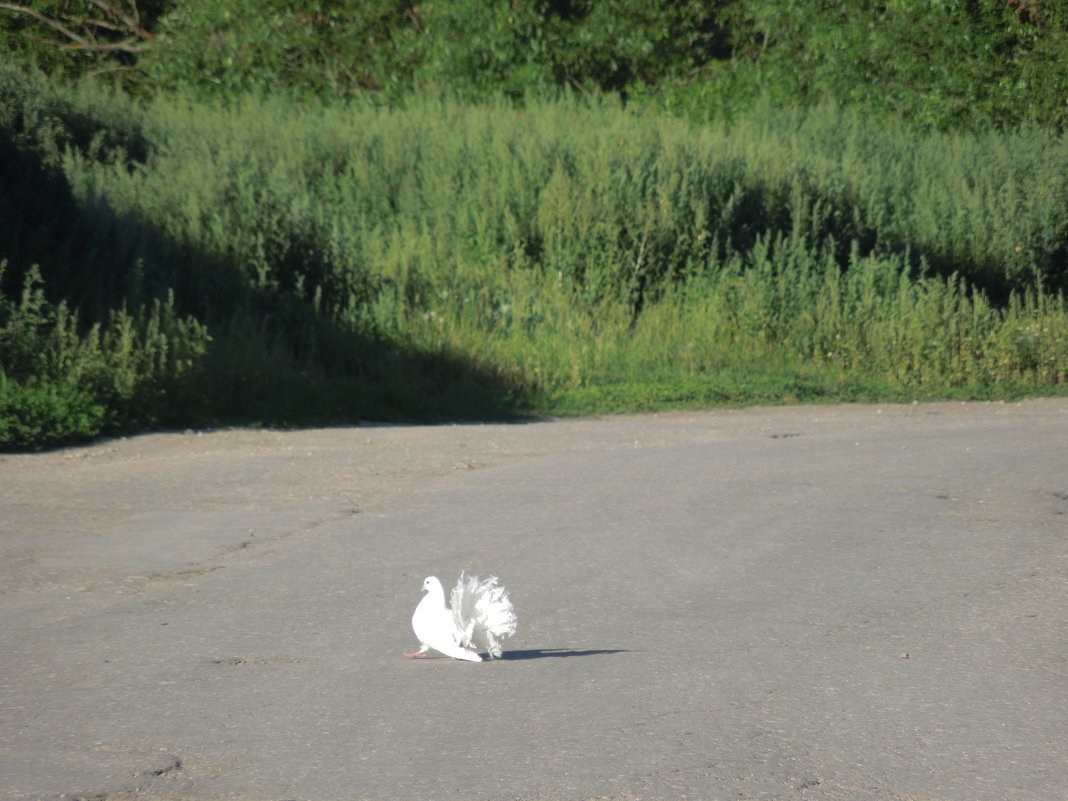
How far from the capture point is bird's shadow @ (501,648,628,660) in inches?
223

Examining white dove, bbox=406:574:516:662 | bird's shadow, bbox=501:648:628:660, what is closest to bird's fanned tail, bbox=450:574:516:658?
white dove, bbox=406:574:516:662

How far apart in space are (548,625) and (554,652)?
474mm

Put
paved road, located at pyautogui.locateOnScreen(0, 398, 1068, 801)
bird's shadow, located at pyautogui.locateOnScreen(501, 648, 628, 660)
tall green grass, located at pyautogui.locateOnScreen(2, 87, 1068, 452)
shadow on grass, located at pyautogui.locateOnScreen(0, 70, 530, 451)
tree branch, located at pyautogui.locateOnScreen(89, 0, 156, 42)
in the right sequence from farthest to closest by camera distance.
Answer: tree branch, located at pyautogui.locateOnScreen(89, 0, 156, 42) → tall green grass, located at pyautogui.locateOnScreen(2, 87, 1068, 452) → shadow on grass, located at pyautogui.locateOnScreen(0, 70, 530, 451) → bird's shadow, located at pyautogui.locateOnScreen(501, 648, 628, 660) → paved road, located at pyautogui.locateOnScreen(0, 398, 1068, 801)

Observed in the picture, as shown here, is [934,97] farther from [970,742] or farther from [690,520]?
[970,742]

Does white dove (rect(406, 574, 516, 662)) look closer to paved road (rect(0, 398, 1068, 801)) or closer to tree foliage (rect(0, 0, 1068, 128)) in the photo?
paved road (rect(0, 398, 1068, 801))

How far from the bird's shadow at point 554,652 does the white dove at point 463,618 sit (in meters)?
0.31

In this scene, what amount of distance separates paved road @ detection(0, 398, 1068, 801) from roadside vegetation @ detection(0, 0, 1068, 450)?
2961mm

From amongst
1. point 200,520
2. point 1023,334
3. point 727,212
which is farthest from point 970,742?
point 727,212

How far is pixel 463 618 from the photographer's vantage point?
5332 mm

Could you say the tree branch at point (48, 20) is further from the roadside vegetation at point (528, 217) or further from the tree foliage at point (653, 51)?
the roadside vegetation at point (528, 217)

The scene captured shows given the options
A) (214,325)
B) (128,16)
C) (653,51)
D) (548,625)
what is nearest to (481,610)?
(548,625)

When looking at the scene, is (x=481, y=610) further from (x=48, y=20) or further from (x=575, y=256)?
(x=48, y=20)

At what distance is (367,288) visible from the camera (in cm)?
1800

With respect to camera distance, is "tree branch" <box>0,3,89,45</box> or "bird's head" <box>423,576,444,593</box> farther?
"tree branch" <box>0,3,89,45</box>
